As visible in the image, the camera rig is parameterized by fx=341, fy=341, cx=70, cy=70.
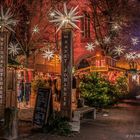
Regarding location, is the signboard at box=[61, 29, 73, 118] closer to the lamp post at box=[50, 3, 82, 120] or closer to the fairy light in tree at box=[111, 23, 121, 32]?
the lamp post at box=[50, 3, 82, 120]

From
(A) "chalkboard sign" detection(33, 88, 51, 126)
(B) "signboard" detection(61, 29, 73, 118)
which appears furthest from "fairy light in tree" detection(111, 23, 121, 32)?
(A) "chalkboard sign" detection(33, 88, 51, 126)

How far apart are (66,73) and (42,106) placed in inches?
59.8

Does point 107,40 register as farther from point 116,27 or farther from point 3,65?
point 3,65

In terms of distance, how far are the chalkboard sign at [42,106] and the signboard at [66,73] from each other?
571 millimetres

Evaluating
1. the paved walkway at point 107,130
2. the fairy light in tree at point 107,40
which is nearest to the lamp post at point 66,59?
the paved walkway at point 107,130

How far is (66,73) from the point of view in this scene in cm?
1259

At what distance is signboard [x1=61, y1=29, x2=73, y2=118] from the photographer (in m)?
12.4

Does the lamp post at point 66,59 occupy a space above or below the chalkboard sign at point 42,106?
above

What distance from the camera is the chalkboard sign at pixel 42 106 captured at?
488 inches

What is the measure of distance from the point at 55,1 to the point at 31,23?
4032mm

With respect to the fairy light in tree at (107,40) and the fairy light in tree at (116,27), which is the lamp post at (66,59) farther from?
the fairy light in tree at (116,27)

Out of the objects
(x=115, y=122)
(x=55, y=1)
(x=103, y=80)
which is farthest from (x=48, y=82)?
(x=115, y=122)

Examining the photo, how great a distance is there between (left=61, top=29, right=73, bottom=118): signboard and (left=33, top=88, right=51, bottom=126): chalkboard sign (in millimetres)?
571

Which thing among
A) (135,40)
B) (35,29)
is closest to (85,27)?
(135,40)
